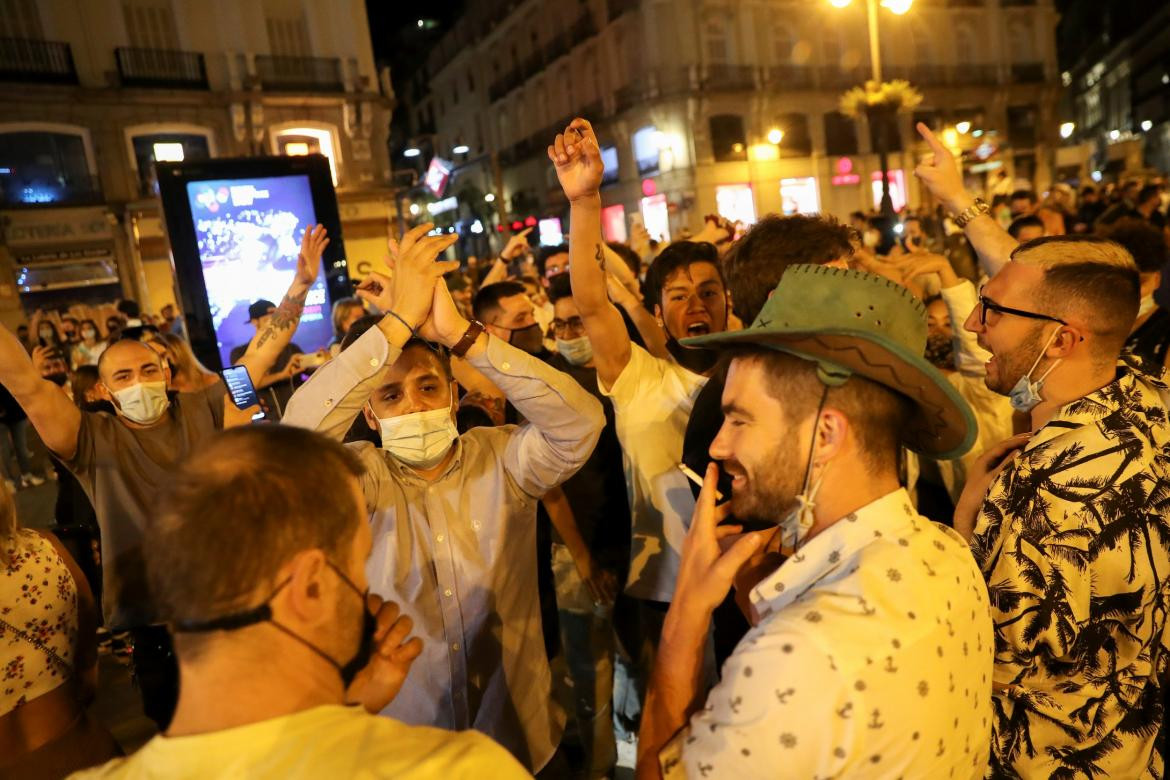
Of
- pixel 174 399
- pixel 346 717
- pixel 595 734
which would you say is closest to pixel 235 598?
pixel 346 717

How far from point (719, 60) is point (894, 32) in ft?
30.9

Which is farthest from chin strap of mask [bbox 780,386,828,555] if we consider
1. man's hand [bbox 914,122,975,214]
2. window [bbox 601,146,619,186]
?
window [bbox 601,146,619,186]

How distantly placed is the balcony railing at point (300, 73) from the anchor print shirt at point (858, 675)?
25.0m

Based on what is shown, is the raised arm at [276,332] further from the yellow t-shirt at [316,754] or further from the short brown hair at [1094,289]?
the short brown hair at [1094,289]

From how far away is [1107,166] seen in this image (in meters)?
30.1

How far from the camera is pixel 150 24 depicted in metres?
21.5

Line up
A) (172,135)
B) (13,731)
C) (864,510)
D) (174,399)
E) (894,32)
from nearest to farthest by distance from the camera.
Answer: (864,510)
(13,731)
(174,399)
(172,135)
(894,32)

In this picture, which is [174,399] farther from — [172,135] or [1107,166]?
Result: [1107,166]

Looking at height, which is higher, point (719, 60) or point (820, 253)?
point (719, 60)

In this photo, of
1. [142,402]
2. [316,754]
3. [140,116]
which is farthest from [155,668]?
[140,116]

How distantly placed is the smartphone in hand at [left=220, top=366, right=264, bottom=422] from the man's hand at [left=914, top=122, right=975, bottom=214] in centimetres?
350

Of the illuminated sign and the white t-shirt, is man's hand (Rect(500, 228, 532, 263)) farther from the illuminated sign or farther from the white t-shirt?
the illuminated sign

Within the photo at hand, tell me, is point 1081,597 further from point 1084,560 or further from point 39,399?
point 39,399

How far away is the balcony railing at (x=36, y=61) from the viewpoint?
19906 millimetres
